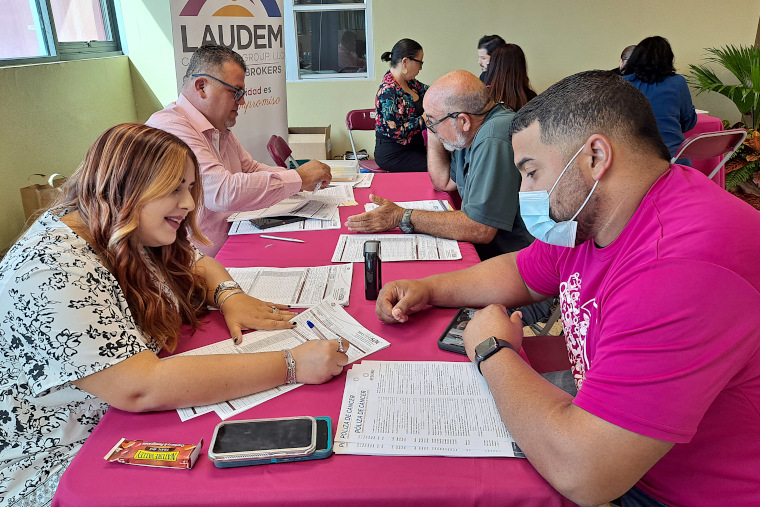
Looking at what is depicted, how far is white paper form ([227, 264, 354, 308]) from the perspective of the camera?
4.93ft

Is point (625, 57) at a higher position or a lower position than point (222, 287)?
higher

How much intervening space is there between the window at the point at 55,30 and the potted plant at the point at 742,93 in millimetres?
5624

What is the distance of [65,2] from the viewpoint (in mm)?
4316

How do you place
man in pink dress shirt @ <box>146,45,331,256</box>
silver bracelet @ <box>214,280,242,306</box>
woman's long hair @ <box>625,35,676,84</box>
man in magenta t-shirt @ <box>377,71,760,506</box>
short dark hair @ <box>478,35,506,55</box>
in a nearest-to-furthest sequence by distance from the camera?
man in magenta t-shirt @ <box>377,71,760,506</box> → silver bracelet @ <box>214,280,242,306</box> → man in pink dress shirt @ <box>146,45,331,256</box> → woman's long hair @ <box>625,35,676,84</box> → short dark hair @ <box>478,35,506,55</box>

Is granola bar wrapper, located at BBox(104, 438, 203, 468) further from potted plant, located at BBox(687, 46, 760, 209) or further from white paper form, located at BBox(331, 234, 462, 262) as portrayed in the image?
potted plant, located at BBox(687, 46, 760, 209)

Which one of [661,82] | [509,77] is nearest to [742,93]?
[661,82]

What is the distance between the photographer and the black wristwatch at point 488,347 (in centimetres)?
107

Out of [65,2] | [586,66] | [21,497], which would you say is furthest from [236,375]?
[586,66]

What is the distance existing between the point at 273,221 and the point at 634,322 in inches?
62.7

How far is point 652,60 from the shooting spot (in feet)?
10.7

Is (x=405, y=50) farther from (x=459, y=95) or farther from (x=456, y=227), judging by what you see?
(x=456, y=227)

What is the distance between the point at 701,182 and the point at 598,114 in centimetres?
21

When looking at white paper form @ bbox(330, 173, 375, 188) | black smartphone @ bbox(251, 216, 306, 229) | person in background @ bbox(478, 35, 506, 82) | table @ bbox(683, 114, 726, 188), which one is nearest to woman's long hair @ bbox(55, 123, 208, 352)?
black smartphone @ bbox(251, 216, 306, 229)

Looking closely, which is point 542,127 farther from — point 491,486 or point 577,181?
point 491,486
